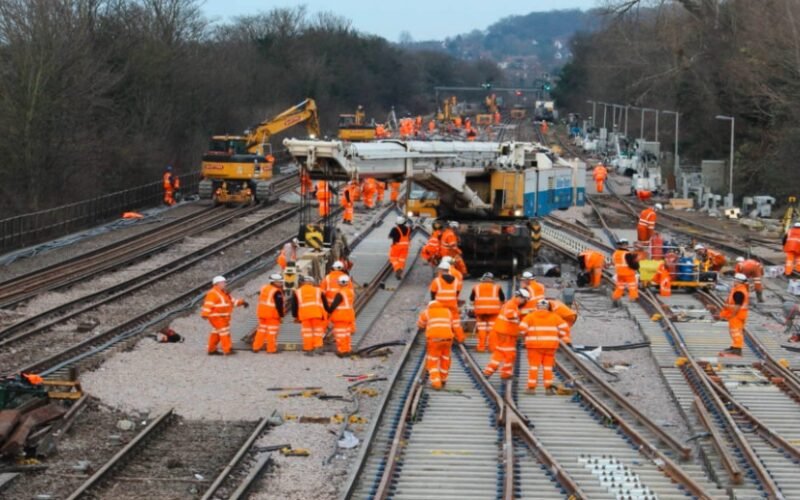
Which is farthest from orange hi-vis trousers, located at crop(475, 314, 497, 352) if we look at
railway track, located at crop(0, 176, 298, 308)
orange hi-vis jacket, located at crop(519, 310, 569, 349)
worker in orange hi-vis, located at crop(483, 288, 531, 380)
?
railway track, located at crop(0, 176, 298, 308)

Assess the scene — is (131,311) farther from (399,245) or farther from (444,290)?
(444,290)

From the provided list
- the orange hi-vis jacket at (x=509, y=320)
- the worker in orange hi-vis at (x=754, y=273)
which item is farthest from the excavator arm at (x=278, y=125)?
the orange hi-vis jacket at (x=509, y=320)

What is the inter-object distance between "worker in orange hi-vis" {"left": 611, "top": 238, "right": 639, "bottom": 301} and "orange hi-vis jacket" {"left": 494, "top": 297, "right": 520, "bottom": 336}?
27.5 ft

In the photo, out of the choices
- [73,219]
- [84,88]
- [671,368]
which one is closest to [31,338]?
[671,368]

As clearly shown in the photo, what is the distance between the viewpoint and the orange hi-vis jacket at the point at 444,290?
18.4m

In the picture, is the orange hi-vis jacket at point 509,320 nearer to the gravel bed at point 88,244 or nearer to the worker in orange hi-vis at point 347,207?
the gravel bed at point 88,244

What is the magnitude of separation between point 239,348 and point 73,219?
2070 cm

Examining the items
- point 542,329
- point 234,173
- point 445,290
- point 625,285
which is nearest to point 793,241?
point 625,285

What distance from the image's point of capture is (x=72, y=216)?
39.9 m

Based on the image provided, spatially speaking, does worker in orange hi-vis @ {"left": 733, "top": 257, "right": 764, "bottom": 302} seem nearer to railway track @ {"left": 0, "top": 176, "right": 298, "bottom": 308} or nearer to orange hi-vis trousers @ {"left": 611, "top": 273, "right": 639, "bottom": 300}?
orange hi-vis trousers @ {"left": 611, "top": 273, "right": 639, "bottom": 300}

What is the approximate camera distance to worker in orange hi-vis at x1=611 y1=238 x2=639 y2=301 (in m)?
25.2

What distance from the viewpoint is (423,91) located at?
160 metres

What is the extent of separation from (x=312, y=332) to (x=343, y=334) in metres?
0.56

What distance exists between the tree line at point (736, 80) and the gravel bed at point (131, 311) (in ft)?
74.6
